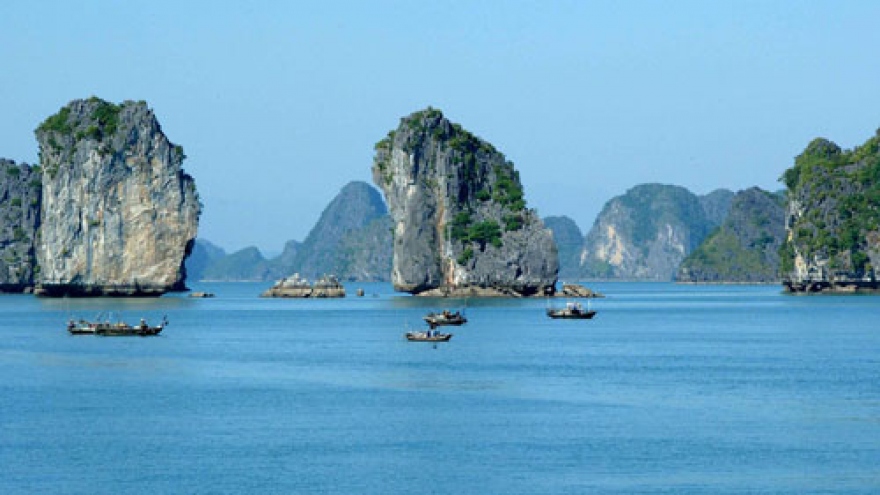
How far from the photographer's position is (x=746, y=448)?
164 feet

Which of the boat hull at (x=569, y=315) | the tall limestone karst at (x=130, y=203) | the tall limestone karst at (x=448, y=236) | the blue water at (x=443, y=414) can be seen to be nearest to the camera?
the blue water at (x=443, y=414)

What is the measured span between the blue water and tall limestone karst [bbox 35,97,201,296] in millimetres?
78873

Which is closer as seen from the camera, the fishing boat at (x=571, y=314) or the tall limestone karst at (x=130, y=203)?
the fishing boat at (x=571, y=314)

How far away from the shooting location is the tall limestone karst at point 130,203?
7525 inches

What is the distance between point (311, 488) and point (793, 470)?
568 inches

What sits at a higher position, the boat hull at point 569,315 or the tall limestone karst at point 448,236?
the tall limestone karst at point 448,236

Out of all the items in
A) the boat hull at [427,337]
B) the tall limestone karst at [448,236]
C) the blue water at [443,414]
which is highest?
the tall limestone karst at [448,236]

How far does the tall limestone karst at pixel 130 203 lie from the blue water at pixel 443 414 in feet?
259

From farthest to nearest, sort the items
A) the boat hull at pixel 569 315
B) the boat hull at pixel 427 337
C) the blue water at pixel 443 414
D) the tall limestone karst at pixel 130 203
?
the tall limestone karst at pixel 130 203, the boat hull at pixel 569 315, the boat hull at pixel 427 337, the blue water at pixel 443 414

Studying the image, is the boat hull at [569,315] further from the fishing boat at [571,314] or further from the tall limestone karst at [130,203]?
the tall limestone karst at [130,203]

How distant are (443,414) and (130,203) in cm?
13894

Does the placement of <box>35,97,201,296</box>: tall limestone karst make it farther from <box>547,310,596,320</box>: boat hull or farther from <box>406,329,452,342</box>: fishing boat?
<box>406,329,452,342</box>: fishing boat

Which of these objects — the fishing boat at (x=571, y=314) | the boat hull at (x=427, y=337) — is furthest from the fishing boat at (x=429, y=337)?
the fishing boat at (x=571, y=314)

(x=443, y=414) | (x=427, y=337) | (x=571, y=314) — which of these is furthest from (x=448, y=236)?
(x=443, y=414)
